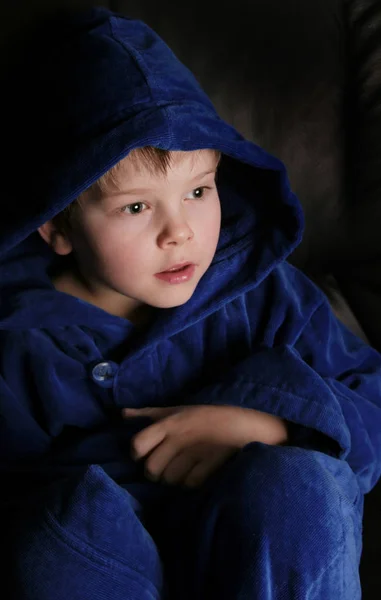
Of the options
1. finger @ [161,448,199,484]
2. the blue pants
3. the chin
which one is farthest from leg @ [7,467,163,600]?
the chin

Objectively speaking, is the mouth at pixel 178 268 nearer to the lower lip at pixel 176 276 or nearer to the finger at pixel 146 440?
the lower lip at pixel 176 276

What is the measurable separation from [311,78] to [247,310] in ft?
1.08

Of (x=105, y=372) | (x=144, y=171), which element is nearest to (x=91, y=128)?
(x=144, y=171)

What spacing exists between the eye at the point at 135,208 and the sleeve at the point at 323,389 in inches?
7.2

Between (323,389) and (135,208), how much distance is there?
25cm

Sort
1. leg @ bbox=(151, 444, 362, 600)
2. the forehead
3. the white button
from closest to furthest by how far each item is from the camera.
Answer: leg @ bbox=(151, 444, 362, 600), the forehead, the white button

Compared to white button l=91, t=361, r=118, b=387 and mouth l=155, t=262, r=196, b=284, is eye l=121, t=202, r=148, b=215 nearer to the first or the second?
mouth l=155, t=262, r=196, b=284

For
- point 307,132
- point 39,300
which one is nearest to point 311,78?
point 307,132

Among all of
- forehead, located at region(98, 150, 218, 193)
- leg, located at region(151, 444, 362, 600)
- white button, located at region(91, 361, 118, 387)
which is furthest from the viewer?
white button, located at region(91, 361, 118, 387)

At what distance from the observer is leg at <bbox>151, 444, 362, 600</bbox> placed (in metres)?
0.55

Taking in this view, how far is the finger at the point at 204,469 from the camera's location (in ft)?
2.23

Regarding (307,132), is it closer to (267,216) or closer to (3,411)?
(267,216)

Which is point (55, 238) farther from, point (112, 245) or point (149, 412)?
point (149, 412)

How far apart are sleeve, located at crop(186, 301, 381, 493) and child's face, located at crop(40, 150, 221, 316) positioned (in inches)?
4.4
